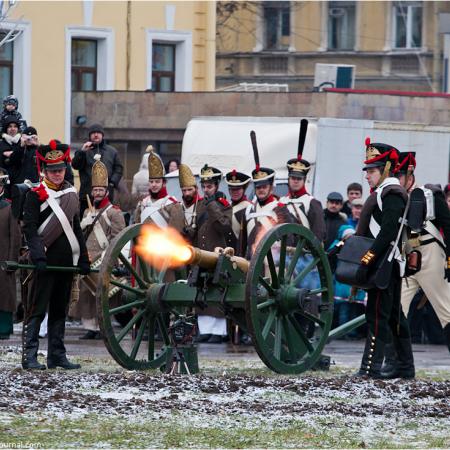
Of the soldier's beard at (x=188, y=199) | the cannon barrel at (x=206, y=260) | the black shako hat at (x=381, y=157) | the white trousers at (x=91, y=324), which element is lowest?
the white trousers at (x=91, y=324)

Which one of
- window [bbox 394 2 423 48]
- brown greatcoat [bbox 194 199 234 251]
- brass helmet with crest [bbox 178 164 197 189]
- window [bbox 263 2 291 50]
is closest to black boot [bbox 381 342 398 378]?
brass helmet with crest [bbox 178 164 197 189]

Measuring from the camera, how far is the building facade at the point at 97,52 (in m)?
30.2

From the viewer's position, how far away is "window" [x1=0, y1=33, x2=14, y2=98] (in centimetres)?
2992

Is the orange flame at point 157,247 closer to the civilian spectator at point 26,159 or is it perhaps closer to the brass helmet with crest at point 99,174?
the brass helmet with crest at point 99,174

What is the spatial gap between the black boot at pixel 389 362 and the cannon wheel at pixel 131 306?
1.69m

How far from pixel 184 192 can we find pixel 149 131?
476 inches

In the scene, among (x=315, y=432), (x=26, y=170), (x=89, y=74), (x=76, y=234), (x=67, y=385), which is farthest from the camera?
(x=89, y=74)

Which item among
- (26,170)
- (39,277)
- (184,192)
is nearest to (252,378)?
(39,277)

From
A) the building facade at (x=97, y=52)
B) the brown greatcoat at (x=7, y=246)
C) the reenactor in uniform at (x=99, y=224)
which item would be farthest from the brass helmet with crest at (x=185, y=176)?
the building facade at (x=97, y=52)

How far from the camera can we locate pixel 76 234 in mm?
13914

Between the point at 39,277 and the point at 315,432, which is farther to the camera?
the point at 39,277

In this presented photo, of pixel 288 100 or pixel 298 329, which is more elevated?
pixel 288 100

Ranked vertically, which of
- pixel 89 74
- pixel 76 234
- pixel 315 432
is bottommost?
pixel 315 432

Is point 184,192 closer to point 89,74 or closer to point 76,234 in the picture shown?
point 76,234
